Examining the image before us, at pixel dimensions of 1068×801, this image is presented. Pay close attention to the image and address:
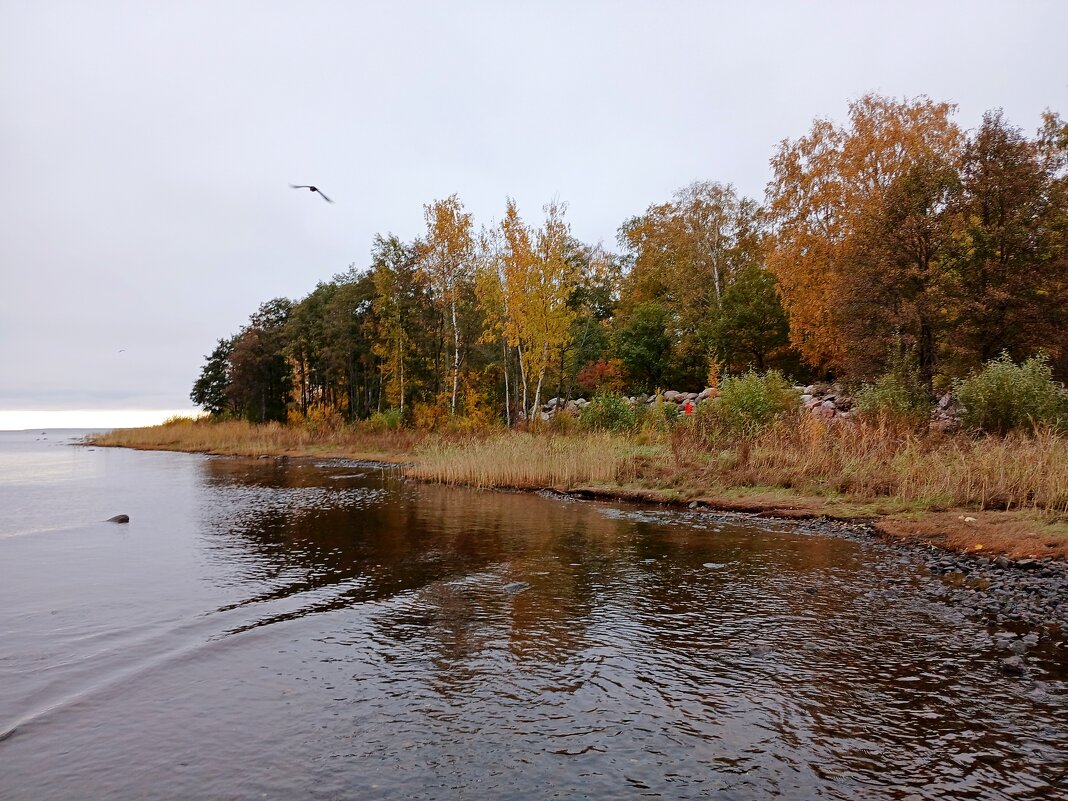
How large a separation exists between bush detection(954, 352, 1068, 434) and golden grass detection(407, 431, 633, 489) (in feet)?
29.8

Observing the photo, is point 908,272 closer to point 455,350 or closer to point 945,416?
point 945,416

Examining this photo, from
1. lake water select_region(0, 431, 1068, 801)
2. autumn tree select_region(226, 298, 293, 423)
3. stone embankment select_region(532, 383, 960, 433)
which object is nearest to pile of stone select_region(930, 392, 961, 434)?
stone embankment select_region(532, 383, 960, 433)

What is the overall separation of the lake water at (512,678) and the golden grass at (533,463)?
7.40 meters

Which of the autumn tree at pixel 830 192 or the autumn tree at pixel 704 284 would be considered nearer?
the autumn tree at pixel 830 192

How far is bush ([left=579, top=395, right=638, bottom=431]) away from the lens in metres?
25.9

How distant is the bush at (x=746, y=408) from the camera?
64.6ft

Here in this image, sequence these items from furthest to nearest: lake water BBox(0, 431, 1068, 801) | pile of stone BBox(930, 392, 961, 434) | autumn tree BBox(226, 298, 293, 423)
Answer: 1. autumn tree BBox(226, 298, 293, 423)
2. pile of stone BBox(930, 392, 961, 434)
3. lake water BBox(0, 431, 1068, 801)

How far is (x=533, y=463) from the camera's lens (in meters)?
19.5

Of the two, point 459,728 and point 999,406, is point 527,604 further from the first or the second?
point 999,406

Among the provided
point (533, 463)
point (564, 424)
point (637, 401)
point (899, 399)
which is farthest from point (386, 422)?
point (899, 399)

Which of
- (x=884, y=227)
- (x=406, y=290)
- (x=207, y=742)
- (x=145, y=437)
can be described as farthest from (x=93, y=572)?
(x=145, y=437)

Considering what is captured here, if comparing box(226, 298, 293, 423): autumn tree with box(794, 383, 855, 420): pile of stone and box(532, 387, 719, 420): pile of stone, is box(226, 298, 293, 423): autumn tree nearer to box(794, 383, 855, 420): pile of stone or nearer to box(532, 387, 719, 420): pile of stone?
box(532, 387, 719, 420): pile of stone

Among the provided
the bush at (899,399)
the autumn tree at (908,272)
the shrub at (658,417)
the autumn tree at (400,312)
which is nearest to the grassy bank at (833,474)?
the shrub at (658,417)

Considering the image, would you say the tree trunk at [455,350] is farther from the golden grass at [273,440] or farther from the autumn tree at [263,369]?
the autumn tree at [263,369]
